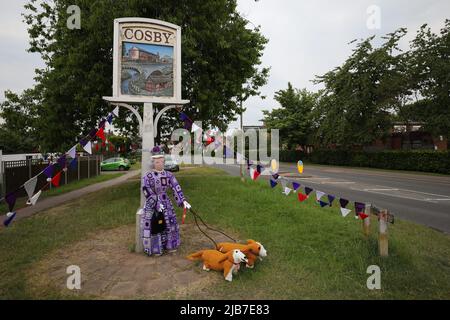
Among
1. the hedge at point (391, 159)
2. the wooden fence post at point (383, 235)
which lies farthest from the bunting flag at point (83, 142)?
the hedge at point (391, 159)

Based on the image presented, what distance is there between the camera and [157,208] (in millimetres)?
5215

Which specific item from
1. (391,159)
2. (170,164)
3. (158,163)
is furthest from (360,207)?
(391,159)

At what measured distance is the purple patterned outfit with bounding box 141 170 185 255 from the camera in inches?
205

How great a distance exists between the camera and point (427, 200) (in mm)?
11266

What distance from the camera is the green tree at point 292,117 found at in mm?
39688

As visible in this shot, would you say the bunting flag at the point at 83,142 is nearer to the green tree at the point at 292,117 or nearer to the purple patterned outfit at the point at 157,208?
the purple patterned outfit at the point at 157,208

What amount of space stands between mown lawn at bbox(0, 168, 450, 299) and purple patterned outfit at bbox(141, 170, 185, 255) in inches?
64.1

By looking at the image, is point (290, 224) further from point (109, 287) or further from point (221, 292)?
point (109, 287)

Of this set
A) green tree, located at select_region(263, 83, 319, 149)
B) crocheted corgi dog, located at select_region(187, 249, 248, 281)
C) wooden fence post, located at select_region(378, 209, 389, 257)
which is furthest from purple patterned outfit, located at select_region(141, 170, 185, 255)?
green tree, located at select_region(263, 83, 319, 149)

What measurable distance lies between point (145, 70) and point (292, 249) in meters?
4.55

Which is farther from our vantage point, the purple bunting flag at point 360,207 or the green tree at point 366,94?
the green tree at point 366,94

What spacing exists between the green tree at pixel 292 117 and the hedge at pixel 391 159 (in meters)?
3.27
